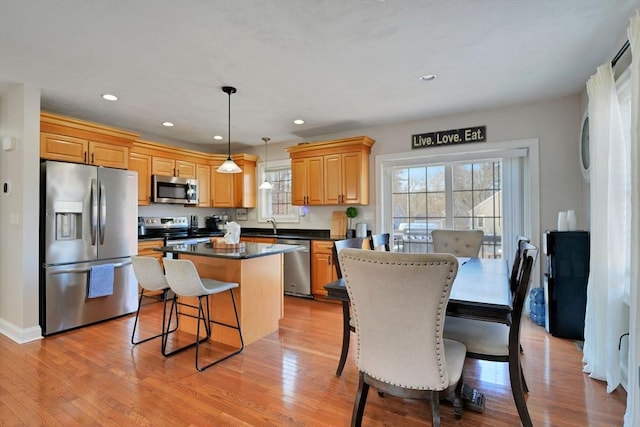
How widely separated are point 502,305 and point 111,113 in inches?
176

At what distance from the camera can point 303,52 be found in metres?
2.47

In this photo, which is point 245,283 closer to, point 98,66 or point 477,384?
point 477,384

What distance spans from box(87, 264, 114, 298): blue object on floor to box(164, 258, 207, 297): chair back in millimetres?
1447

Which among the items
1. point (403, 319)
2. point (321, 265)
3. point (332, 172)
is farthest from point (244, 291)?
point (332, 172)

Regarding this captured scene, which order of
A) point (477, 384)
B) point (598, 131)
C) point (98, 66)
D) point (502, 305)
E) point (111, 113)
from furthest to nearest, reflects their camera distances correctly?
1. point (111, 113)
2. point (98, 66)
3. point (598, 131)
4. point (477, 384)
5. point (502, 305)

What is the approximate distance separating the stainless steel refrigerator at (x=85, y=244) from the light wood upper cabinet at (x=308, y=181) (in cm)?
221

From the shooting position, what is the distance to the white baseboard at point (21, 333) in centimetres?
299

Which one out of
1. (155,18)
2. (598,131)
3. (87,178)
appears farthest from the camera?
(87,178)

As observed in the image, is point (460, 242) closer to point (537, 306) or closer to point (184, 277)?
point (537, 306)

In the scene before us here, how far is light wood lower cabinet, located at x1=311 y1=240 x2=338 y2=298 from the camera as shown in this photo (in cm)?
443

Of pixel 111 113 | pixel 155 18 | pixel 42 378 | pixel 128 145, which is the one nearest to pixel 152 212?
pixel 128 145

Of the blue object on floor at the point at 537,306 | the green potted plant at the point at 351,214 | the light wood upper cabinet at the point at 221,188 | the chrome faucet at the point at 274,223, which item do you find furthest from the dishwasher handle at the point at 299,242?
the blue object on floor at the point at 537,306

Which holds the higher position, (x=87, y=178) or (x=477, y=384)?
(x=87, y=178)

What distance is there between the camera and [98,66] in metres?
2.67
